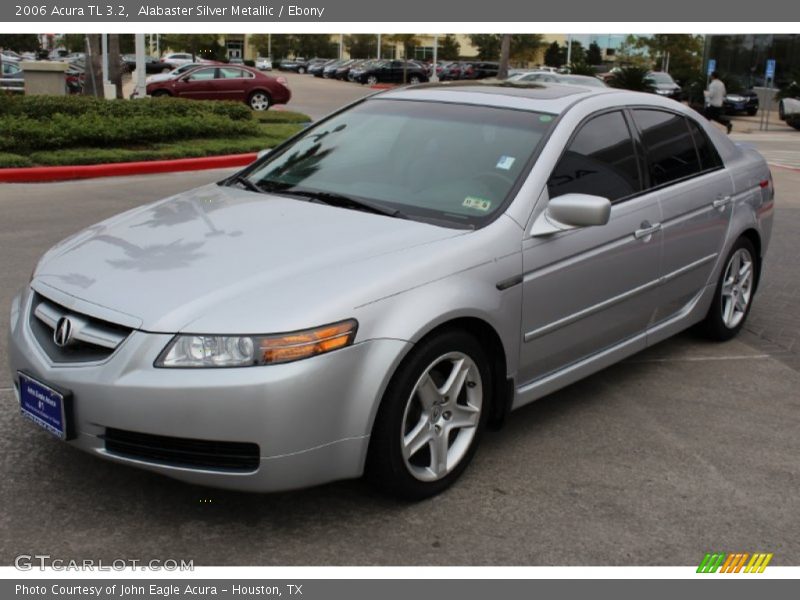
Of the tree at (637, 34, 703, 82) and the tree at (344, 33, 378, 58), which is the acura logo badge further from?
the tree at (344, 33, 378, 58)

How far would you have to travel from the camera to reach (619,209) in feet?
16.0

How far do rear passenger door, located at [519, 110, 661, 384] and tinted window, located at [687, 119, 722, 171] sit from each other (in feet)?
2.72

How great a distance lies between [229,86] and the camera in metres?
28.8

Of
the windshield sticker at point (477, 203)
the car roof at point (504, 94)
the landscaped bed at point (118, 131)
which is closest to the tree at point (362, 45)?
the landscaped bed at point (118, 131)

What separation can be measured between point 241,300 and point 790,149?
2139 centimetres

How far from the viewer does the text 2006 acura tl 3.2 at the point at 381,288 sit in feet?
11.1

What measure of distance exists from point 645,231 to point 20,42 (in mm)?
79254

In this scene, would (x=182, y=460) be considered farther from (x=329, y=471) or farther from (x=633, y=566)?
(x=633, y=566)

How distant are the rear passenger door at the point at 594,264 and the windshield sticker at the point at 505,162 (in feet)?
0.66

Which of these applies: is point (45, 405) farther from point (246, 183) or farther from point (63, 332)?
point (246, 183)

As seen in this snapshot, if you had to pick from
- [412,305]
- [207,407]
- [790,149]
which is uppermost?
[412,305]

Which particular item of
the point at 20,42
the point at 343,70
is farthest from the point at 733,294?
the point at 20,42

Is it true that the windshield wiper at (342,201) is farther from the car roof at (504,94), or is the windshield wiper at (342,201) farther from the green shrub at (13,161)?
the green shrub at (13,161)

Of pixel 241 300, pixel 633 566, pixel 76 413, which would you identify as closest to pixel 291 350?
pixel 241 300
